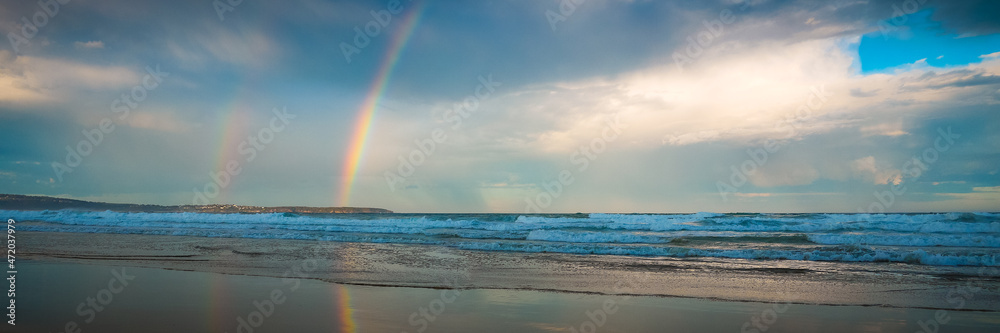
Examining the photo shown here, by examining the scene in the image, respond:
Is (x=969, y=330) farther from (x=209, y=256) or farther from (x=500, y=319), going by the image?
(x=209, y=256)

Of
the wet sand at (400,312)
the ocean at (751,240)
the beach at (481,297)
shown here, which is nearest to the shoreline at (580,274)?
the beach at (481,297)

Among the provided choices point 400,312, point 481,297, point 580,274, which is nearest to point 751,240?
point 580,274

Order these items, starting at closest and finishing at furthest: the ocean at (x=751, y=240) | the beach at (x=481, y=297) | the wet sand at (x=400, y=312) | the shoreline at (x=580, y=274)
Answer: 1. the wet sand at (x=400, y=312)
2. the beach at (x=481, y=297)
3. the shoreline at (x=580, y=274)
4. the ocean at (x=751, y=240)

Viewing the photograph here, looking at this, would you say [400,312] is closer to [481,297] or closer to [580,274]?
[481,297]

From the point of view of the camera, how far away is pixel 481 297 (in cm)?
820

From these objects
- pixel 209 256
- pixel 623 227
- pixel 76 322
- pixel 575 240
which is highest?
pixel 623 227

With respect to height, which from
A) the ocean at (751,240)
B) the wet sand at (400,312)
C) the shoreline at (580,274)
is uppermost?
the ocean at (751,240)

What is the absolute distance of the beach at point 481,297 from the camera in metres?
6.21

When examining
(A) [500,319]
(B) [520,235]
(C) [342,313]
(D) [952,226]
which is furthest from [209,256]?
(D) [952,226]

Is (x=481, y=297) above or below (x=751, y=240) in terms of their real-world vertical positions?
below

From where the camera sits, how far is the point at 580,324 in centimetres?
622

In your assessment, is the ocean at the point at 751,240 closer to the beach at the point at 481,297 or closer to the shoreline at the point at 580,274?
the shoreline at the point at 580,274

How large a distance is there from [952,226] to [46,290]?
38233 mm

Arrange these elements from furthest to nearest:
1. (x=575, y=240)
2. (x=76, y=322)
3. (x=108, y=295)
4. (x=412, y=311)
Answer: (x=575, y=240), (x=108, y=295), (x=412, y=311), (x=76, y=322)
